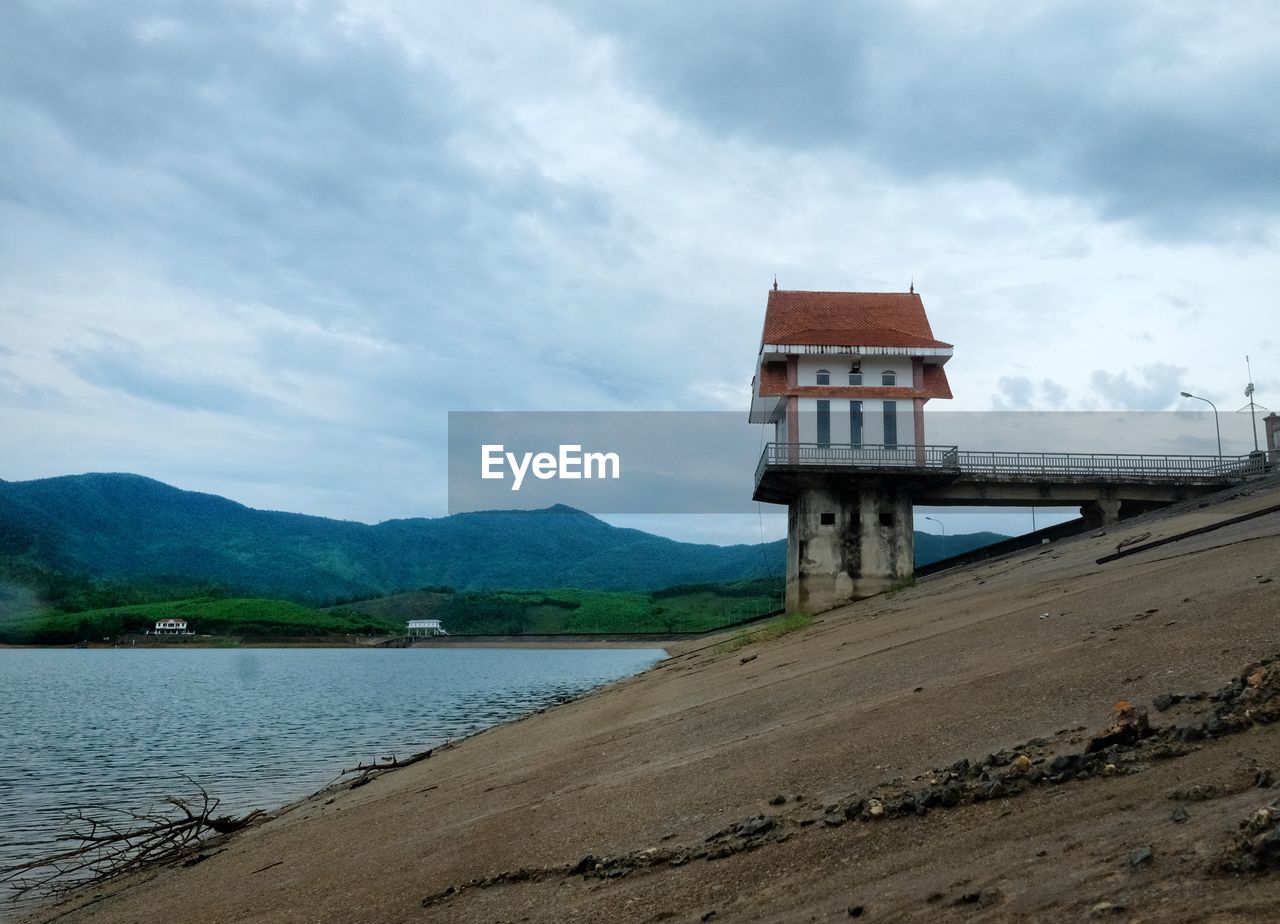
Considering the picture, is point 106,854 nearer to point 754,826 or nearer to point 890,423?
point 754,826

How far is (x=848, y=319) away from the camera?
167 ft

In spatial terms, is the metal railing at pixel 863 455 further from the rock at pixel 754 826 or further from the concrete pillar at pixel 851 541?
the rock at pixel 754 826

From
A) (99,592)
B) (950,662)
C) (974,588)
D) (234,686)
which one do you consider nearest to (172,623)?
(99,592)

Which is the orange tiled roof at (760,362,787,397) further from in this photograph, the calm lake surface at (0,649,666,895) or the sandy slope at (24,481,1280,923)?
the sandy slope at (24,481,1280,923)

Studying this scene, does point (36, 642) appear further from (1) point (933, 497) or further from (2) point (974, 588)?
(2) point (974, 588)

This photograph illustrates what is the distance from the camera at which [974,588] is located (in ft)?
86.2

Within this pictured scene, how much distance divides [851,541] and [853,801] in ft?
128

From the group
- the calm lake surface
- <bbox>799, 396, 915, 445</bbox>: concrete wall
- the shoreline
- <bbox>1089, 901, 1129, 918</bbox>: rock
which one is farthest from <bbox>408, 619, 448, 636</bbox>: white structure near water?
<bbox>1089, 901, 1129, 918</bbox>: rock

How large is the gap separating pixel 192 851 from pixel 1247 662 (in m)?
13.6

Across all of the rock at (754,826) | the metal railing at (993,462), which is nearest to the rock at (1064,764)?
the rock at (754,826)

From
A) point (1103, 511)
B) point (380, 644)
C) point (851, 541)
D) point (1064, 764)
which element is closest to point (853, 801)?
point (1064, 764)

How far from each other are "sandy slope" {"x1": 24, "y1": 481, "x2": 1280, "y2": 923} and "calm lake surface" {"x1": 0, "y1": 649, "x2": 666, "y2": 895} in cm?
543

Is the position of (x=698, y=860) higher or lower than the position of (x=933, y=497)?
lower

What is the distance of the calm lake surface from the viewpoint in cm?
2181
